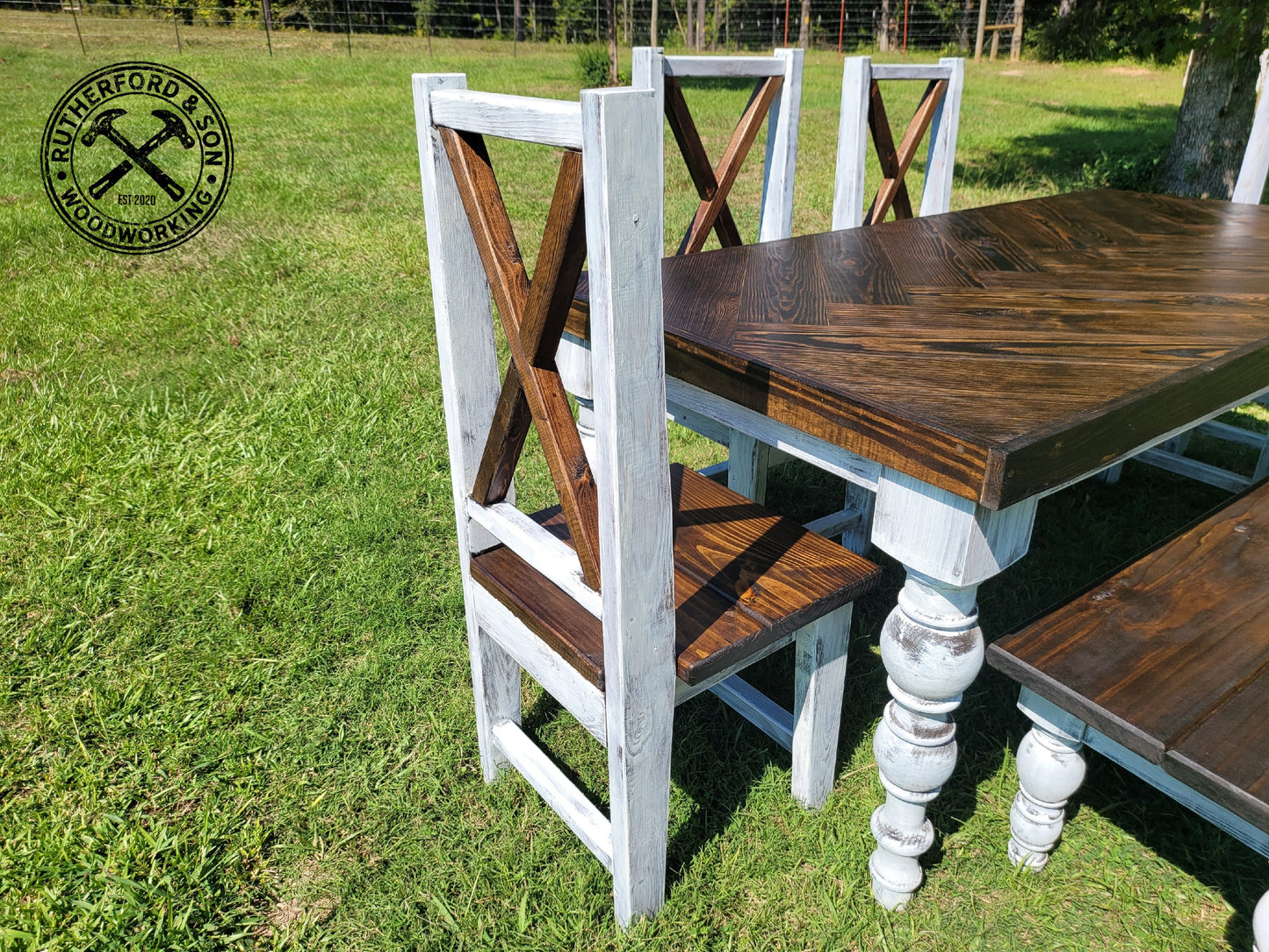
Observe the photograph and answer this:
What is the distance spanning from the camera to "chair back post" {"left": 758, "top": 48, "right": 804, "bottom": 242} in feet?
9.14

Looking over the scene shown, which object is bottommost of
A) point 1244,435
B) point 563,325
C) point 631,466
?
point 1244,435

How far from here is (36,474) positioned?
3.09 m

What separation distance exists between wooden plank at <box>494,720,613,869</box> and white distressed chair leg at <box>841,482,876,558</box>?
1.34 metres

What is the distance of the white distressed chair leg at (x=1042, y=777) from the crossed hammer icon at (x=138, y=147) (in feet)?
21.2

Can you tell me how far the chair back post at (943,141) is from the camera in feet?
9.88

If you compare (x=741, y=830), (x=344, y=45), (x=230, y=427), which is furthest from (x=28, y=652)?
(x=344, y=45)

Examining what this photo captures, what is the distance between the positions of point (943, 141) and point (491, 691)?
8.07 ft

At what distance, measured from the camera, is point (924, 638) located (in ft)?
4.66

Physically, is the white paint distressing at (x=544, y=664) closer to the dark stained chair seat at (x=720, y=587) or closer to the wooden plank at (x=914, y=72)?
the dark stained chair seat at (x=720, y=587)

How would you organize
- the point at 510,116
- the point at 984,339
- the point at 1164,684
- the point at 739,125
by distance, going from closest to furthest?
the point at 510,116 → the point at 1164,684 → the point at 984,339 → the point at 739,125

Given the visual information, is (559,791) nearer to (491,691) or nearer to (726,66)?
(491,691)

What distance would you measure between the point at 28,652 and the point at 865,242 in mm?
2564

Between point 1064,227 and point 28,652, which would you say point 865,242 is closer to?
point 1064,227

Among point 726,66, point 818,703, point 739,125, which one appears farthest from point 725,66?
point 818,703
